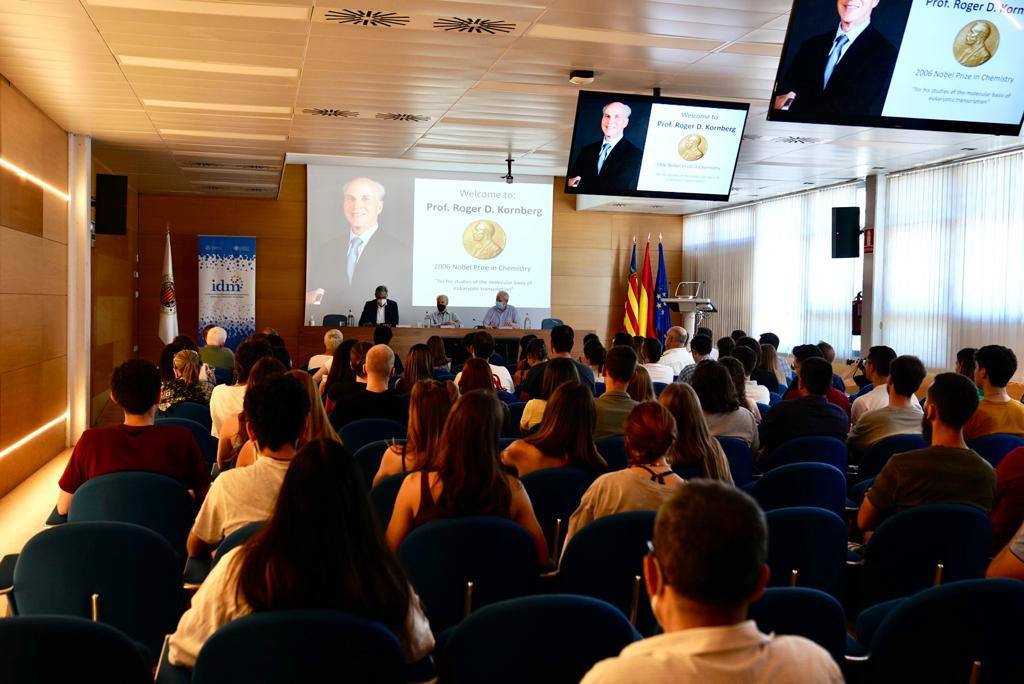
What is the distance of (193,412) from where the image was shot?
19.1ft

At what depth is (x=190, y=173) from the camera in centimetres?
1363

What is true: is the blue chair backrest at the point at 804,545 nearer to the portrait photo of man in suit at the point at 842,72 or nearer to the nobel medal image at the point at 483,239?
the portrait photo of man in suit at the point at 842,72

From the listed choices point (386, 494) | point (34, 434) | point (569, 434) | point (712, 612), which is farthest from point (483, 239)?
point (712, 612)

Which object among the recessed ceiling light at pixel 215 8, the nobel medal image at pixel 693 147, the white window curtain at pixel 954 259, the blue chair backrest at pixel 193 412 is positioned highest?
the recessed ceiling light at pixel 215 8

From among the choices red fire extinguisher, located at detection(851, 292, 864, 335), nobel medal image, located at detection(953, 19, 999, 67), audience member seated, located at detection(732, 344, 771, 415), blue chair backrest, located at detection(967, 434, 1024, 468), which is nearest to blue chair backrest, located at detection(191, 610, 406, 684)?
blue chair backrest, located at detection(967, 434, 1024, 468)

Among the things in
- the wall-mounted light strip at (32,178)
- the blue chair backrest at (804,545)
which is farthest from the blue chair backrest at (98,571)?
the wall-mounted light strip at (32,178)

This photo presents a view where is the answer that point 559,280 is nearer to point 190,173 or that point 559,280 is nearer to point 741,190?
point 741,190

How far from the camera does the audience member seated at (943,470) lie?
3582 millimetres

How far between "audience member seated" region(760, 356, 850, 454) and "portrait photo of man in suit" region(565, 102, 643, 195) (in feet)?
9.80

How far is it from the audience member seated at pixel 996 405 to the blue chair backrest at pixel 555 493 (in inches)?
104

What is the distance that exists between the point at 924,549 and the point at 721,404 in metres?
1.88

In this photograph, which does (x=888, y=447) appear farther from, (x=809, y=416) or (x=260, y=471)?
(x=260, y=471)

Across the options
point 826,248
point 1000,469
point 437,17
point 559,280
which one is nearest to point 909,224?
point 826,248

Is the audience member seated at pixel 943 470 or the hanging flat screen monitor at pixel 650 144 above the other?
the hanging flat screen monitor at pixel 650 144
